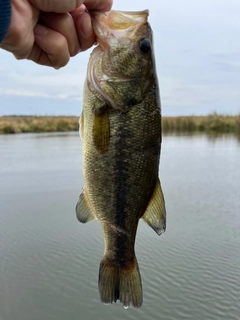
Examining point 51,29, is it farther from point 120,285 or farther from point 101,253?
point 101,253

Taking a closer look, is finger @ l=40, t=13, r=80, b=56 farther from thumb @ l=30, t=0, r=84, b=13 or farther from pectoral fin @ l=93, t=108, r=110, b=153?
pectoral fin @ l=93, t=108, r=110, b=153

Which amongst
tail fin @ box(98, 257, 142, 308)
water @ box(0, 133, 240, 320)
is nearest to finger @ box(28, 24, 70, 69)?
tail fin @ box(98, 257, 142, 308)

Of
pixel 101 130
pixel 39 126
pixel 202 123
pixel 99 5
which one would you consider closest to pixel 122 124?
pixel 101 130

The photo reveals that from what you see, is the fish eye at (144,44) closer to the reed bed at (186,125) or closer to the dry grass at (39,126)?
the reed bed at (186,125)

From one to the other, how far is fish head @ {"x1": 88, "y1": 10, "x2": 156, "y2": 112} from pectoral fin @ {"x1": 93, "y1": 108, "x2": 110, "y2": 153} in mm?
75

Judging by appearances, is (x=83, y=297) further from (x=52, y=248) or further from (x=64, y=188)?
(x=64, y=188)

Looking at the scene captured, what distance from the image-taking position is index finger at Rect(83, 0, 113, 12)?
1.88 m

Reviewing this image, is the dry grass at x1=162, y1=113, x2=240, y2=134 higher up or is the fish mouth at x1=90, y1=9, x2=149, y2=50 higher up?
the dry grass at x1=162, y1=113, x2=240, y2=134

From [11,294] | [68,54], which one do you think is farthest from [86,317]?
[68,54]

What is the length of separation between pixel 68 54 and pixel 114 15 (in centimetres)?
32

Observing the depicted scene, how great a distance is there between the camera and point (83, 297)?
5488mm

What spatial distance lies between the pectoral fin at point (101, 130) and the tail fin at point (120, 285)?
0.72m

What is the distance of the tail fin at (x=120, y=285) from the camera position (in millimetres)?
2135

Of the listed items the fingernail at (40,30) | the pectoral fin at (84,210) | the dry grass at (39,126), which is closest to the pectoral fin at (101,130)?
the pectoral fin at (84,210)
